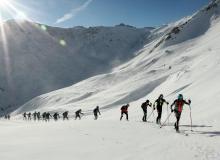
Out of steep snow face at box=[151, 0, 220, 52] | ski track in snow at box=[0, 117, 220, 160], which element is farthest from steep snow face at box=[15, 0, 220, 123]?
ski track in snow at box=[0, 117, 220, 160]

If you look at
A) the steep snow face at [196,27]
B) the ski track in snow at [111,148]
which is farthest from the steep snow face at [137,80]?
the ski track in snow at [111,148]

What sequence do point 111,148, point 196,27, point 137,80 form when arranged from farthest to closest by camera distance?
point 196,27, point 137,80, point 111,148

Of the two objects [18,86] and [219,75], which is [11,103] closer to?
[18,86]

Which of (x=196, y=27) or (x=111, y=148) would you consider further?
(x=196, y=27)

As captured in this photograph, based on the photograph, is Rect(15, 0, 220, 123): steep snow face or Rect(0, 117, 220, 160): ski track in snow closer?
Rect(0, 117, 220, 160): ski track in snow

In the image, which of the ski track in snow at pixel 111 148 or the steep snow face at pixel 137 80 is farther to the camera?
the steep snow face at pixel 137 80

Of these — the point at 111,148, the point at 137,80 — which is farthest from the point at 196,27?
the point at 111,148

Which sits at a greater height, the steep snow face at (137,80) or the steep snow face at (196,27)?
the steep snow face at (196,27)

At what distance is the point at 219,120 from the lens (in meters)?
19.1

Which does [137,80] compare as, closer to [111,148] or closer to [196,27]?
[196,27]

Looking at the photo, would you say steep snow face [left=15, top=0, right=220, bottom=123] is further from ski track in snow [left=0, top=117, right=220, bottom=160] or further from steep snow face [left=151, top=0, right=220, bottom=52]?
ski track in snow [left=0, top=117, right=220, bottom=160]

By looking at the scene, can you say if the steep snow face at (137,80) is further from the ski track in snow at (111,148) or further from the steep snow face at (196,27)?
the ski track in snow at (111,148)

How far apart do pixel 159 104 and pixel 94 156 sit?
513 inches

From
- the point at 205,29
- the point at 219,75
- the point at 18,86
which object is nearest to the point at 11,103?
the point at 18,86
